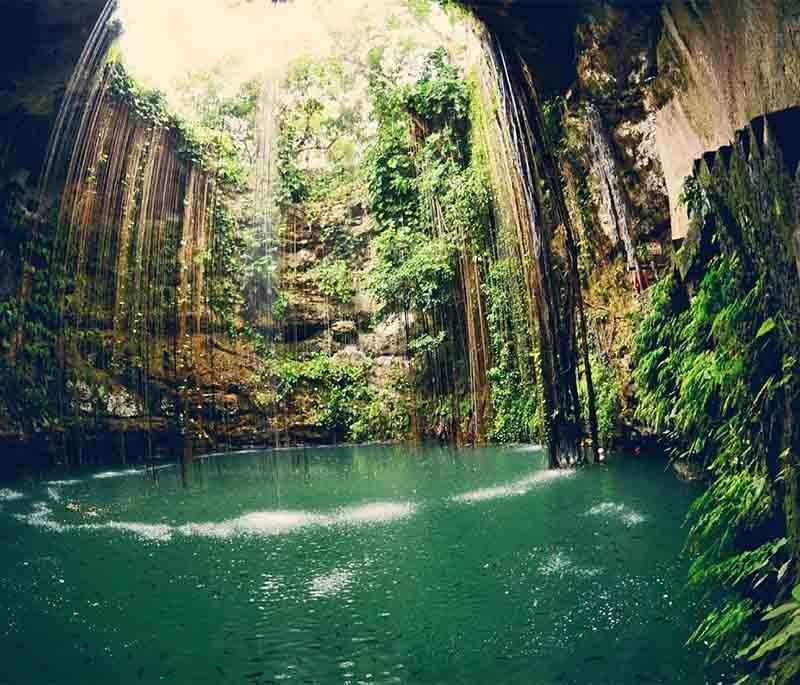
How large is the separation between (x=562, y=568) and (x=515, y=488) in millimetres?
2363

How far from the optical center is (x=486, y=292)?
32.2 feet

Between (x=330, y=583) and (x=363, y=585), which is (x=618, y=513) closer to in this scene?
(x=363, y=585)

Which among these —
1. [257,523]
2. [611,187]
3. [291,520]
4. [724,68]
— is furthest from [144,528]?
[611,187]

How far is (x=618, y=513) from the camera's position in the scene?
4.66 meters

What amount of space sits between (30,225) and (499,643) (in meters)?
8.01

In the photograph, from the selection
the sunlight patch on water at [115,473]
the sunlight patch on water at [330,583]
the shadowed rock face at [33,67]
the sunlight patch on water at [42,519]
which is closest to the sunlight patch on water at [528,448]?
the sunlight patch on water at [115,473]

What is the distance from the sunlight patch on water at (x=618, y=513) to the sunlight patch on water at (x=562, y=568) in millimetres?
801

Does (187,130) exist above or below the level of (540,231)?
above

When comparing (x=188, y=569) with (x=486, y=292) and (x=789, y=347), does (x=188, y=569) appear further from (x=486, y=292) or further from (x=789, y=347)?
(x=486, y=292)

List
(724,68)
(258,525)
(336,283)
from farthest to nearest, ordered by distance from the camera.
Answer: (336,283) < (258,525) < (724,68)

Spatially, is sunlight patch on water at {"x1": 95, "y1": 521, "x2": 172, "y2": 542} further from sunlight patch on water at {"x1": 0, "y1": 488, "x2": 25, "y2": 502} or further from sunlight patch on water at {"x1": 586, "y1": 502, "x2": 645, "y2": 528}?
sunlight patch on water at {"x1": 586, "y1": 502, "x2": 645, "y2": 528}

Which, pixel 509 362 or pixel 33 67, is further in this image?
pixel 509 362

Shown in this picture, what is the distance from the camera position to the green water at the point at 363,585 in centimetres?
254

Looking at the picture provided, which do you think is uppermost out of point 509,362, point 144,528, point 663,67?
point 663,67
